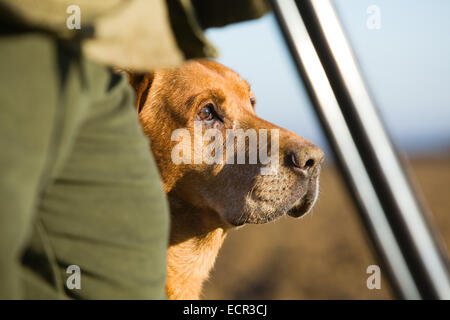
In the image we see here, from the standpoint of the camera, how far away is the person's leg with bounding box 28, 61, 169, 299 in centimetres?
88

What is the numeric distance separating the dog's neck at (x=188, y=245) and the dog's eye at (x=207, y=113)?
407 millimetres

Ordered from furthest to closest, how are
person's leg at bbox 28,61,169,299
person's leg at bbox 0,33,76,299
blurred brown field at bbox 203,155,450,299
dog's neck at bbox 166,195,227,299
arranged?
blurred brown field at bbox 203,155,450,299 < dog's neck at bbox 166,195,227,299 < person's leg at bbox 28,61,169,299 < person's leg at bbox 0,33,76,299

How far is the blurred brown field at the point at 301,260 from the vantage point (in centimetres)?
940

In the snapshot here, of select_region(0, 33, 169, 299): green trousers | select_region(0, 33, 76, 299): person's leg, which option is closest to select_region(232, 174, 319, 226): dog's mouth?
select_region(0, 33, 169, 299): green trousers

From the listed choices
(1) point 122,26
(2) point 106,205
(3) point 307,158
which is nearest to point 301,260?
(3) point 307,158

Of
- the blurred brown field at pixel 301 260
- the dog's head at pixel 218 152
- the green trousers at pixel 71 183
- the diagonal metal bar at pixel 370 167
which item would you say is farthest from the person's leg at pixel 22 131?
the blurred brown field at pixel 301 260

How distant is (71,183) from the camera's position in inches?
34.7

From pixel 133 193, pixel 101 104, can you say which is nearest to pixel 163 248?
pixel 133 193

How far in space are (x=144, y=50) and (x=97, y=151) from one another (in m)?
0.19

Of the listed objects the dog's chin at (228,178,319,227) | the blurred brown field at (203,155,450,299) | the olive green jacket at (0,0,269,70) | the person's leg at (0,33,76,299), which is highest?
the olive green jacket at (0,0,269,70)

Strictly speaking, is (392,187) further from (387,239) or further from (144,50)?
(144,50)

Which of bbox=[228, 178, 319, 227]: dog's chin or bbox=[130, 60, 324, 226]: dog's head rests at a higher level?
bbox=[130, 60, 324, 226]: dog's head

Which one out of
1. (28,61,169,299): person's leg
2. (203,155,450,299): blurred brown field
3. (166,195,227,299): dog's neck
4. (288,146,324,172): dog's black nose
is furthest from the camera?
(203,155,450,299): blurred brown field

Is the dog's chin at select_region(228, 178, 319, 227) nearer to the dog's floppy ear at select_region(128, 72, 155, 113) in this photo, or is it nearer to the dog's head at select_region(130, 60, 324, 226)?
the dog's head at select_region(130, 60, 324, 226)
